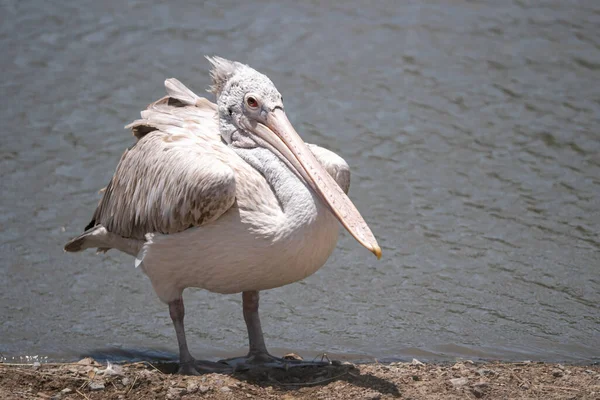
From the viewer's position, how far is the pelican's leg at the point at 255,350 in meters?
4.69

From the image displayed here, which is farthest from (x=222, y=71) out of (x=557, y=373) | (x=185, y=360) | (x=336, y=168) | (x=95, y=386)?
(x=557, y=373)

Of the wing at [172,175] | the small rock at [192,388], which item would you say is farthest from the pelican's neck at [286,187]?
the small rock at [192,388]

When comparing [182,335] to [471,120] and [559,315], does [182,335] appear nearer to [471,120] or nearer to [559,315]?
[559,315]

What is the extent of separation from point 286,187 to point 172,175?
0.63 metres

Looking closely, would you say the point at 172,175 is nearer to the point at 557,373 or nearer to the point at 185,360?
the point at 185,360

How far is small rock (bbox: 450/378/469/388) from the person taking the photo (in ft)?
13.9

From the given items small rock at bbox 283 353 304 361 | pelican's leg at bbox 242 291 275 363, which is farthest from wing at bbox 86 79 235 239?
small rock at bbox 283 353 304 361

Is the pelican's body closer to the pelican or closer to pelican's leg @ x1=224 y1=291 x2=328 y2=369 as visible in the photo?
the pelican

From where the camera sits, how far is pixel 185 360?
15.1ft

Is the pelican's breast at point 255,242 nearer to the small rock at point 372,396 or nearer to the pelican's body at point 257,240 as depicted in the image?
the pelican's body at point 257,240

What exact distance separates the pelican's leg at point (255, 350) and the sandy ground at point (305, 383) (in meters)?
0.09

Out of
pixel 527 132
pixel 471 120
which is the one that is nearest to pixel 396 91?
pixel 471 120

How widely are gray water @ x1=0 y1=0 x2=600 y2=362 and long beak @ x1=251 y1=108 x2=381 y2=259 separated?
131 cm

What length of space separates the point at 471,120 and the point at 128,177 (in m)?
4.38
